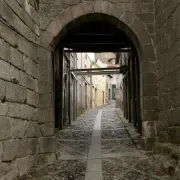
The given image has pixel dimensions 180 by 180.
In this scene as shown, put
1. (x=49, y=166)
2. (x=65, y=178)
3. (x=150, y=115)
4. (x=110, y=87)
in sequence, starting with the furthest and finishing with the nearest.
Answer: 1. (x=110, y=87)
2. (x=150, y=115)
3. (x=49, y=166)
4. (x=65, y=178)

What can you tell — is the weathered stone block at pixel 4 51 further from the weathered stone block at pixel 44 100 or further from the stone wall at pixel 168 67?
the stone wall at pixel 168 67

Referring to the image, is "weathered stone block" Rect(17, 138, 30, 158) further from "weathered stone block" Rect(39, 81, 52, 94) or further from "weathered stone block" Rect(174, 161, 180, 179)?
"weathered stone block" Rect(174, 161, 180, 179)

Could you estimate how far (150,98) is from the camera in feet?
17.3

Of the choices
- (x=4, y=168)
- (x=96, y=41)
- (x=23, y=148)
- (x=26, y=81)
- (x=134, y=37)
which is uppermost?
(x=96, y=41)

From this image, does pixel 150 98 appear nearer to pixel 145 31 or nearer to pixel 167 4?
pixel 145 31

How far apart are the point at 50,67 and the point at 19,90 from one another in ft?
4.43

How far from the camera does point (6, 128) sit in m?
3.60

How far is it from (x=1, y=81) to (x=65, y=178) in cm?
170

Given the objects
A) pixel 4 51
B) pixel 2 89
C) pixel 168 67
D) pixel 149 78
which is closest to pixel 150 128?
pixel 149 78

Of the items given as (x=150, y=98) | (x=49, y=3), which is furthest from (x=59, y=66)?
(x=150, y=98)

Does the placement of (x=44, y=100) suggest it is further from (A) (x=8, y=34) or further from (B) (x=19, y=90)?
(A) (x=8, y=34)

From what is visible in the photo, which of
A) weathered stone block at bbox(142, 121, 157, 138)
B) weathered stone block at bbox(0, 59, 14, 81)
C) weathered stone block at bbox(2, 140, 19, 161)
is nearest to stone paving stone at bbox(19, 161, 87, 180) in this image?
weathered stone block at bbox(2, 140, 19, 161)

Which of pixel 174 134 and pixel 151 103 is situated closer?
pixel 174 134

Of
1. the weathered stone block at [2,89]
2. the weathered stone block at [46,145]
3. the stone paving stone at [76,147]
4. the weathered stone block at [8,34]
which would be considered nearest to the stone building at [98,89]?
the stone paving stone at [76,147]
